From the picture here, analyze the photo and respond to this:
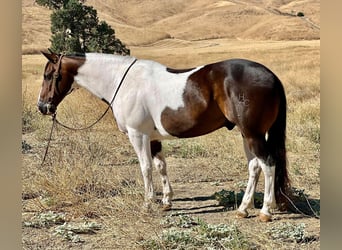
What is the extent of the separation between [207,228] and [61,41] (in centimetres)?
197

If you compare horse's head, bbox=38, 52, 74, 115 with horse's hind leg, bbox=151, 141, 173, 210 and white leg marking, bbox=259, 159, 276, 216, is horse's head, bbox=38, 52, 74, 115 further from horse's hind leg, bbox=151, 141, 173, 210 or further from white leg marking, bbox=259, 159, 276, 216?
white leg marking, bbox=259, 159, 276, 216

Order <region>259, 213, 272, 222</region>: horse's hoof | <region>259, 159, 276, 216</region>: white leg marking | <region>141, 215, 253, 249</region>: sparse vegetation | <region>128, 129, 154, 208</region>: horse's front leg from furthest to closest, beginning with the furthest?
→ <region>128, 129, 154, 208</region>: horse's front leg
<region>259, 213, 272, 222</region>: horse's hoof
<region>259, 159, 276, 216</region>: white leg marking
<region>141, 215, 253, 249</region>: sparse vegetation

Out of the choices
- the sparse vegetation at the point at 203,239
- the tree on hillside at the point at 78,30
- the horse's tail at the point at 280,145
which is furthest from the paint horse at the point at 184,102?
the tree on hillside at the point at 78,30

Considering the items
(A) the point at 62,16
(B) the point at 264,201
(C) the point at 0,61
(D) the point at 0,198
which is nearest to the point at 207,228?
(B) the point at 264,201

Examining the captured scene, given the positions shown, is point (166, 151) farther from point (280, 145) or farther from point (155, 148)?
Answer: point (280, 145)

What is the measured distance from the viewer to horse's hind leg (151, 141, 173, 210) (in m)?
3.85

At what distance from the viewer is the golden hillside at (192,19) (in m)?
4.24

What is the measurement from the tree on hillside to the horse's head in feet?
1.15

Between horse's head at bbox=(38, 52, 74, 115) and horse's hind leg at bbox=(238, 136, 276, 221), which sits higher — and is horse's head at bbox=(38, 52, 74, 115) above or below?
above

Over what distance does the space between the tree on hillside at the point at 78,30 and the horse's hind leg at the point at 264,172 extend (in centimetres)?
Result: 147

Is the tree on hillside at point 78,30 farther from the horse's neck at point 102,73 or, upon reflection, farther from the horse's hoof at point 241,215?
the horse's hoof at point 241,215

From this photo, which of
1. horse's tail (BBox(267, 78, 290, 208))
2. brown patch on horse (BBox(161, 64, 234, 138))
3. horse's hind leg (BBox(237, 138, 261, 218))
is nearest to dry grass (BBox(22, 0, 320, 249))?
horse's hind leg (BBox(237, 138, 261, 218))

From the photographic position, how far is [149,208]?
12.3 ft

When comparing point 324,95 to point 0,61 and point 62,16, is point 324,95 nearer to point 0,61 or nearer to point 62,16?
point 0,61
